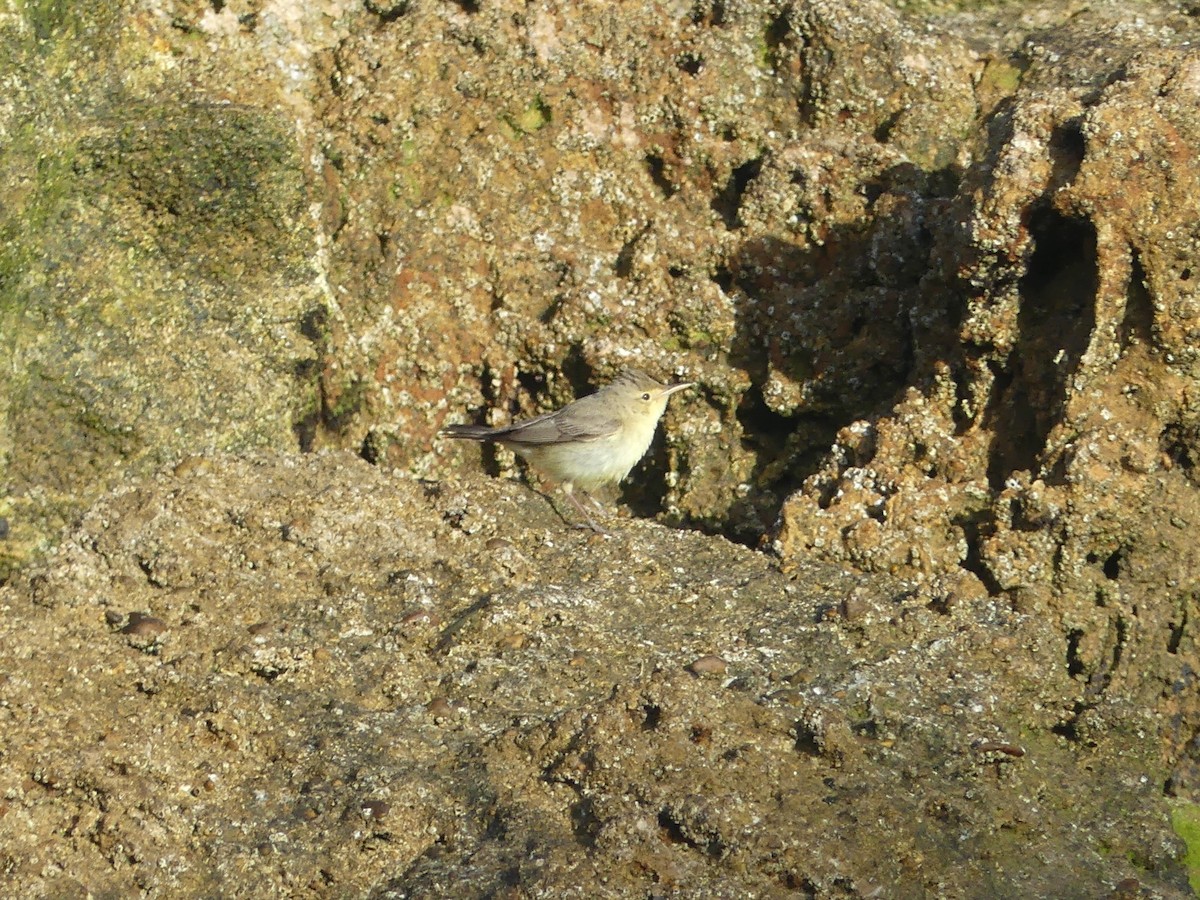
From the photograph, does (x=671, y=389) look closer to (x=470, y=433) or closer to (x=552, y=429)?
(x=552, y=429)

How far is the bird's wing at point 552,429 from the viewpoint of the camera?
7309mm

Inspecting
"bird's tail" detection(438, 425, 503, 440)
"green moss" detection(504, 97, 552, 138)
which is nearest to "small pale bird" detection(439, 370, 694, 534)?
"bird's tail" detection(438, 425, 503, 440)

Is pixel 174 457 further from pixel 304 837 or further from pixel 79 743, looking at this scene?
pixel 304 837

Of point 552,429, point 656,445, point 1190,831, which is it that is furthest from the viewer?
point 656,445

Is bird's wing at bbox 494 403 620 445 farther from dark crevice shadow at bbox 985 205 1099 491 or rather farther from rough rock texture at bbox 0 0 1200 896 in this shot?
dark crevice shadow at bbox 985 205 1099 491

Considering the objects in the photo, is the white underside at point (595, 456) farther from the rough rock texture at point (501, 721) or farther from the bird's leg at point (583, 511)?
the rough rock texture at point (501, 721)

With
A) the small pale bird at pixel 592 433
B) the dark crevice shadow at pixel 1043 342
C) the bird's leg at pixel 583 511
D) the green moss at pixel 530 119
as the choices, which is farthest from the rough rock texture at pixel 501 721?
the green moss at pixel 530 119

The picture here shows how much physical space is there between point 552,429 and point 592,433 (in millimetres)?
412

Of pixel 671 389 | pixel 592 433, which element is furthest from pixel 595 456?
pixel 671 389

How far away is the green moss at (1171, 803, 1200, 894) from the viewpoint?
5191 mm

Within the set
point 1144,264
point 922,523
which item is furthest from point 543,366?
point 1144,264

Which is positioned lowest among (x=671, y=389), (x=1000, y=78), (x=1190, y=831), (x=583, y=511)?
(x=1190, y=831)

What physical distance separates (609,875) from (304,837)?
1.01m

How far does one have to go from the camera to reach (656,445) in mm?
7793
